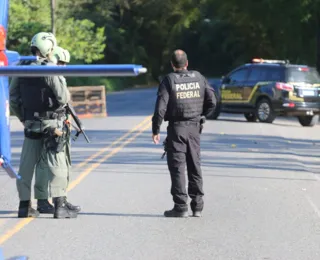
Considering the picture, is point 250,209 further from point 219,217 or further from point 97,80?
point 97,80

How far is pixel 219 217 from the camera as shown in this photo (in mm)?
9688

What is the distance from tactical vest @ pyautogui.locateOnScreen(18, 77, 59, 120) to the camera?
9.06 metres

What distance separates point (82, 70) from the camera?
4.48m

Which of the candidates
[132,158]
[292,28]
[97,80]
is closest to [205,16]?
[97,80]

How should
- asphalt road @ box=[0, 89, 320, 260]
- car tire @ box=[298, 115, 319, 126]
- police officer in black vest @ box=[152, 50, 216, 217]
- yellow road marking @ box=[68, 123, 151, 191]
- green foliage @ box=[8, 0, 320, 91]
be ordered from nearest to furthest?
asphalt road @ box=[0, 89, 320, 260] < police officer in black vest @ box=[152, 50, 216, 217] < yellow road marking @ box=[68, 123, 151, 191] < car tire @ box=[298, 115, 319, 126] < green foliage @ box=[8, 0, 320, 91]

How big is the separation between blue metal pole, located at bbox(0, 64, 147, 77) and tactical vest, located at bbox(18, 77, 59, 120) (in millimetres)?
4388

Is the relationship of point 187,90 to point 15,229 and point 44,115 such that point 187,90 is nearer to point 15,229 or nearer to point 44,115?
point 44,115

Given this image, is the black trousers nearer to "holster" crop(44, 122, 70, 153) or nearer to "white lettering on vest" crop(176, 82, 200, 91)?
"white lettering on vest" crop(176, 82, 200, 91)

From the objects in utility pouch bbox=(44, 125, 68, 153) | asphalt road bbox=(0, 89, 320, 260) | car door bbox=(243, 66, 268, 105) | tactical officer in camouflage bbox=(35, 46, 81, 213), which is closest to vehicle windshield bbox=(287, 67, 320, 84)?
car door bbox=(243, 66, 268, 105)

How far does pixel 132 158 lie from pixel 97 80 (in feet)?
149

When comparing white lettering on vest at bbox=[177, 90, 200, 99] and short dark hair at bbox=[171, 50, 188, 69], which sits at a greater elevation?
short dark hair at bbox=[171, 50, 188, 69]

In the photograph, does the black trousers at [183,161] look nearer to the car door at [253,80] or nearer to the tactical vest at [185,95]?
the tactical vest at [185,95]

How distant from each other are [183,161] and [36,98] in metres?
1.82

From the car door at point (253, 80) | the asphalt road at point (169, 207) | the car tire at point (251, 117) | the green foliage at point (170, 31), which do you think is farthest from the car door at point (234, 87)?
the green foliage at point (170, 31)
